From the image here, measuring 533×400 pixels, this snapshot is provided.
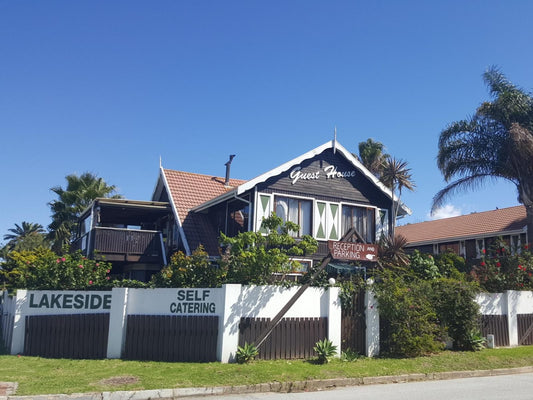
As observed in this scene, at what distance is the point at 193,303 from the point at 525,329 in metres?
11.1

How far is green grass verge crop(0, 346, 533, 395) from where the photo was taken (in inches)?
377

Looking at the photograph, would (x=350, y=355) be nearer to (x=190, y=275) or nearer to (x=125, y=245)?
(x=190, y=275)

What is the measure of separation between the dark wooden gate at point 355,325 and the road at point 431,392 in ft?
7.51

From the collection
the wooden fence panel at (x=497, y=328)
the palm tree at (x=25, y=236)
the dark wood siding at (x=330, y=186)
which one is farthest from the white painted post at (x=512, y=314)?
the palm tree at (x=25, y=236)

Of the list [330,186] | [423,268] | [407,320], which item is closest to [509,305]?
[423,268]

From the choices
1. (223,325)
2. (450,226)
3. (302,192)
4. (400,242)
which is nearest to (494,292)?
(400,242)

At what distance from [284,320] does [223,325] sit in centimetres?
166

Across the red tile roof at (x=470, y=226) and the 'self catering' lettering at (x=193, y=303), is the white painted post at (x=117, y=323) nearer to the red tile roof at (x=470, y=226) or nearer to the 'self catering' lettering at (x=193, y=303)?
the 'self catering' lettering at (x=193, y=303)

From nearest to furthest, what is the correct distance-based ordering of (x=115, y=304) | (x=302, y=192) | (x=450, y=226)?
(x=115, y=304), (x=302, y=192), (x=450, y=226)

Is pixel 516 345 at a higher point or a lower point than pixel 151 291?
lower

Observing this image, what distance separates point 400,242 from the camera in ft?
59.3

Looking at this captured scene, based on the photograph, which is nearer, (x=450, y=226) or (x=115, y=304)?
(x=115, y=304)

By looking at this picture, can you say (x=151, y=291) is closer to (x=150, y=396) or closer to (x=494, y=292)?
(x=150, y=396)

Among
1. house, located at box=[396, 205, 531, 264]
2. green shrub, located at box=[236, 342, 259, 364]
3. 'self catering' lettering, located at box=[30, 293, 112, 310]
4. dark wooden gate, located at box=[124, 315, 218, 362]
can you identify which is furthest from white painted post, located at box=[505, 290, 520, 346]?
'self catering' lettering, located at box=[30, 293, 112, 310]
